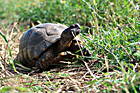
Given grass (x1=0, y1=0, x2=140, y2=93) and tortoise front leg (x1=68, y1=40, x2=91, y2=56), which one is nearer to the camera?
grass (x1=0, y1=0, x2=140, y2=93)

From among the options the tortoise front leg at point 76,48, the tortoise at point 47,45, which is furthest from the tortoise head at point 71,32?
the tortoise front leg at point 76,48

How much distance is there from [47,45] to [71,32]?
1.51 ft

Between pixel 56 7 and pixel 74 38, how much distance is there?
10.5 feet

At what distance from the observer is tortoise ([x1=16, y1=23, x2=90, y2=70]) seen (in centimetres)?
354

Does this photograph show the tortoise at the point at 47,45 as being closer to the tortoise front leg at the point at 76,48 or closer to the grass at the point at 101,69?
the tortoise front leg at the point at 76,48

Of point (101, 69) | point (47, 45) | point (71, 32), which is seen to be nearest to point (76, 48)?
point (71, 32)

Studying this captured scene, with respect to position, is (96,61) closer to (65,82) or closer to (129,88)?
A: (65,82)

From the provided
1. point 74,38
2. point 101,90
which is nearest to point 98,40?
point 74,38

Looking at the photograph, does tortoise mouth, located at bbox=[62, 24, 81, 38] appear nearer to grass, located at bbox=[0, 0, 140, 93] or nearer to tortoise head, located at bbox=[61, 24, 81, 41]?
tortoise head, located at bbox=[61, 24, 81, 41]

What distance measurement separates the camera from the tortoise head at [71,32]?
10.8 ft

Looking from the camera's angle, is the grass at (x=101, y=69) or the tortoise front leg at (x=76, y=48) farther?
the tortoise front leg at (x=76, y=48)

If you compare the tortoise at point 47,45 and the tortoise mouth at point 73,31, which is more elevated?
the tortoise mouth at point 73,31

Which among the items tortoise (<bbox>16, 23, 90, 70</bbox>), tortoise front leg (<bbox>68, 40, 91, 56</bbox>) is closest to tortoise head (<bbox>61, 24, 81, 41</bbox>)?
tortoise (<bbox>16, 23, 90, 70</bbox>)

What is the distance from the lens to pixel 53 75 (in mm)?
3156
